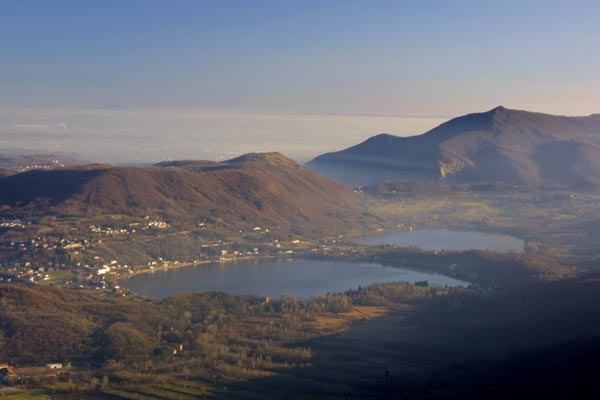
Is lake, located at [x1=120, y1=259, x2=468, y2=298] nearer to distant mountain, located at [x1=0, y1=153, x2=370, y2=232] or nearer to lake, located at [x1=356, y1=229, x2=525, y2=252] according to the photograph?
lake, located at [x1=356, y1=229, x2=525, y2=252]

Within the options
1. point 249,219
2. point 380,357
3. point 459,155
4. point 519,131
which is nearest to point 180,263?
point 249,219

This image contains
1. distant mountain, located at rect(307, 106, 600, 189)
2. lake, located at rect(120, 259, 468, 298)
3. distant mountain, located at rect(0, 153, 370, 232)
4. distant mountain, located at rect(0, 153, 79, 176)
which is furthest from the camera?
distant mountain, located at rect(307, 106, 600, 189)

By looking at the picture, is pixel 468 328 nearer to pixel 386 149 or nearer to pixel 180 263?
pixel 180 263

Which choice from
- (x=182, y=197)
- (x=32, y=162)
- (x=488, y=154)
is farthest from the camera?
(x=488, y=154)

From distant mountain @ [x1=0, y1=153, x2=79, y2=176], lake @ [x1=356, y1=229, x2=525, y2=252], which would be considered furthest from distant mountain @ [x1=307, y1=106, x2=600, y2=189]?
distant mountain @ [x1=0, y1=153, x2=79, y2=176]

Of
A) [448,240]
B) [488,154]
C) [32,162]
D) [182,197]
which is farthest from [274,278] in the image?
[488,154]

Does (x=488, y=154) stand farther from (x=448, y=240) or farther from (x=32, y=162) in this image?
(x=32, y=162)

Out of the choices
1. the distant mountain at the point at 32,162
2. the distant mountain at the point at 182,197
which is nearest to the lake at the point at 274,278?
the distant mountain at the point at 182,197
